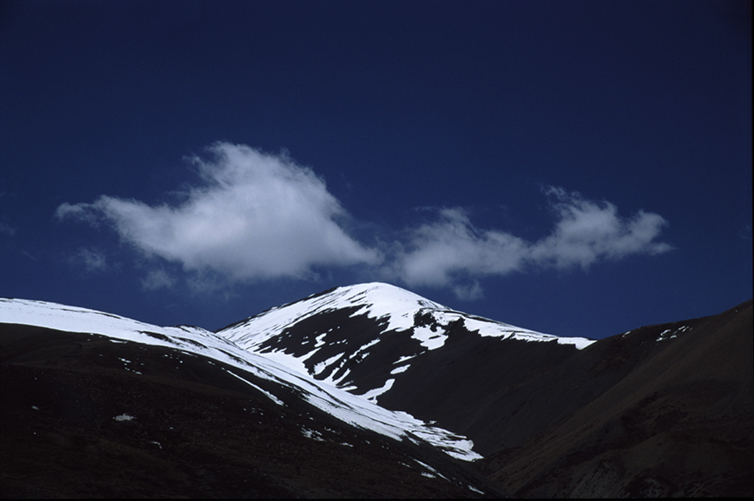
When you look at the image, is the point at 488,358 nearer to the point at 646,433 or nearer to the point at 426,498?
the point at 646,433

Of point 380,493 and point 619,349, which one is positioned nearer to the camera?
point 380,493

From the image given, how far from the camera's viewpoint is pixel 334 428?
156 feet

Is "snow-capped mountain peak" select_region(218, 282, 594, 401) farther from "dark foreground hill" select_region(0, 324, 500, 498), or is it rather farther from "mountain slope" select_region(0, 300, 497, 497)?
"dark foreground hill" select_region(0, 324, 500, 498)

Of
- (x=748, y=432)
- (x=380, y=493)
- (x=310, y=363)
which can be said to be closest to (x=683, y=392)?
(x=748, y=432)

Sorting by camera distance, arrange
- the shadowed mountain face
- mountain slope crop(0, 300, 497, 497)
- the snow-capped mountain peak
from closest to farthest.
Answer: mountain slope crop(0, 300, 497, 497), the shadowed mountain face, the snow-capped mountain peak

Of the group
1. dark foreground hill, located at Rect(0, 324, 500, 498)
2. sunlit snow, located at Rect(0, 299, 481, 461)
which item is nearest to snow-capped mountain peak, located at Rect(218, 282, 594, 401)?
sunlit snow, located at Rect(0, 299, 481, 461)

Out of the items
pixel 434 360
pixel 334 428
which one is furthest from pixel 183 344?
pixel 434 360

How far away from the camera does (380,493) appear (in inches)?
1230

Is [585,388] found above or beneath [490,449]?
above

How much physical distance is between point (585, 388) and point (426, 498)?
42658 mm

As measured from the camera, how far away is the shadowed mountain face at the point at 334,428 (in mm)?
28672

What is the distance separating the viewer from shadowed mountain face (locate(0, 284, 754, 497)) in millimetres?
28672

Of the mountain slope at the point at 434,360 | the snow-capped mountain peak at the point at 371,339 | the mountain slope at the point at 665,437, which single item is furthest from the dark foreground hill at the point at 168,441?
the snow-capped mountain peak at the point at 371,339

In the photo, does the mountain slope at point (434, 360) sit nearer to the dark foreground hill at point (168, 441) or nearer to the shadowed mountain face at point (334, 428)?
the shadowed mountain face at point (334, 428)
